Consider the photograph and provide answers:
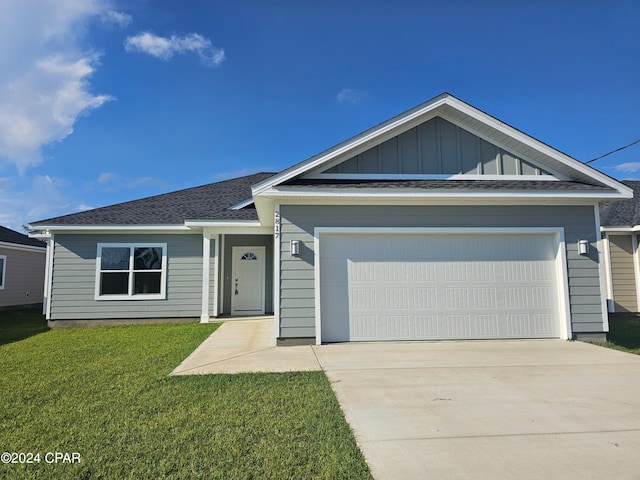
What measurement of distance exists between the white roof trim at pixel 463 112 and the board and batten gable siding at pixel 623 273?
5.23 metres

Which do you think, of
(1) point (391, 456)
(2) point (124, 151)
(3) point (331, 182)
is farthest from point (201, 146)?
(1) point (391, 456)

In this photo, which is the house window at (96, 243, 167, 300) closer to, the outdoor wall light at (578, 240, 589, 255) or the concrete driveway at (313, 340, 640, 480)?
the concrete driveway at (313, 340, 640, 480)

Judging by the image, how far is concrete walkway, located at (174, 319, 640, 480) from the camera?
2.72 m

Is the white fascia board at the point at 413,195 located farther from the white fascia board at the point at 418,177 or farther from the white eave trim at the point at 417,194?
the white fascia board at the point at 418,177

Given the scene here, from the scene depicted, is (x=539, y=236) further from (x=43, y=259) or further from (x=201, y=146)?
(x=43, y=259)

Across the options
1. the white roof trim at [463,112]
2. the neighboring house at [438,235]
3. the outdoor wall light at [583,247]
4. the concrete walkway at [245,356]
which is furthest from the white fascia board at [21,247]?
the outdoor wall light at [583,247]

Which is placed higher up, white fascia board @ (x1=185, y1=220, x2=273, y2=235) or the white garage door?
white fascia board @ (x1=185, y1=220, x2=273, y2=235)

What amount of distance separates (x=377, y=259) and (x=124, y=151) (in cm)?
1465

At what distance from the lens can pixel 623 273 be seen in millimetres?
11484

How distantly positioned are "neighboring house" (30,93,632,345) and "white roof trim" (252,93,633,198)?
20 mm

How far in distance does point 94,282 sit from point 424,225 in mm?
9415

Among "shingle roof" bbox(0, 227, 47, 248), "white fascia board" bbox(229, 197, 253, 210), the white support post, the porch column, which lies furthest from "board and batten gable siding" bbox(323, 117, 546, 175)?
"shingle roof" bbox(0, 227, 47, 248)

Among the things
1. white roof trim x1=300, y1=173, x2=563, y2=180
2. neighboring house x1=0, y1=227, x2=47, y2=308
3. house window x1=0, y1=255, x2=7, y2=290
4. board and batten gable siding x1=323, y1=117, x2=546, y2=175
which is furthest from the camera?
neighboring house x1=0, y1=227, x2=47, y2=308

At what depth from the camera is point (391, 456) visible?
283cm
